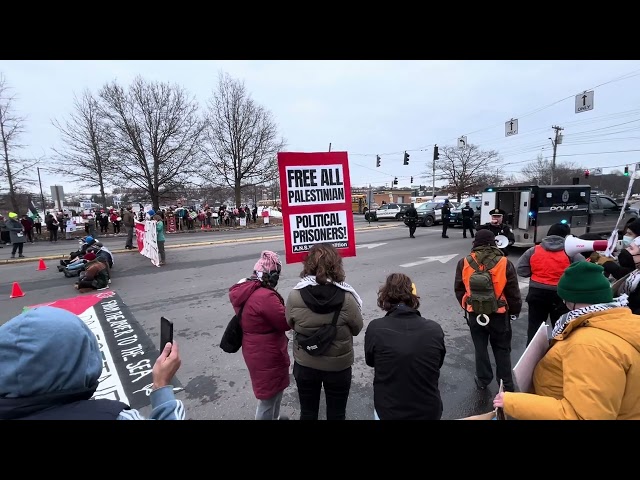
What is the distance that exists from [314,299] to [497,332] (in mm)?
2302

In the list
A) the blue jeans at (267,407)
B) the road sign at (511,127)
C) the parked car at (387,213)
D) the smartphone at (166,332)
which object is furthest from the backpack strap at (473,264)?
the parked car at (387,213)

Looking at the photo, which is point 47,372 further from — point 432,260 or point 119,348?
point 432,260

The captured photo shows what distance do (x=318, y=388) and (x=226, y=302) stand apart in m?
4.75

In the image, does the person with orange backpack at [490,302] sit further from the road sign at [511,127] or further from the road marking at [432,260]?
the road sign at [511,127]

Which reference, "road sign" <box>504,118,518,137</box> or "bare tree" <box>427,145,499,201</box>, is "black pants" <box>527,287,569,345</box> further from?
"bare tree" <box>427,145,499,201</box>

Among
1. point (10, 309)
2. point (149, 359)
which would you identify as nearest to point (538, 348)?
point (149, 359)

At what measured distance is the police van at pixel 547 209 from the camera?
10.7 metres

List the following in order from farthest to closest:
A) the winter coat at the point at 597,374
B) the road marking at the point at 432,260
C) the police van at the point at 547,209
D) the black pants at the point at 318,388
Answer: the police van at the point at 547,209, the road marking at the point at 432,260, the black pants at the point at 318,388, the winter coat at the point at 597,374

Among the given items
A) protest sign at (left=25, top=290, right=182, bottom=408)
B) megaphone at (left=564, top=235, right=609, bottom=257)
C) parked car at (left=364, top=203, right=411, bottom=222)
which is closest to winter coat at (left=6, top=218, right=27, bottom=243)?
protest sign at (left=25, top=290, right=182, bottom=408)

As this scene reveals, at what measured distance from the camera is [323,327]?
95.4 inches

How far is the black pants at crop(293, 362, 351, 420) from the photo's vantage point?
8.38 ft

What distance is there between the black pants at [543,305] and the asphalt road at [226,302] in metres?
0.62
